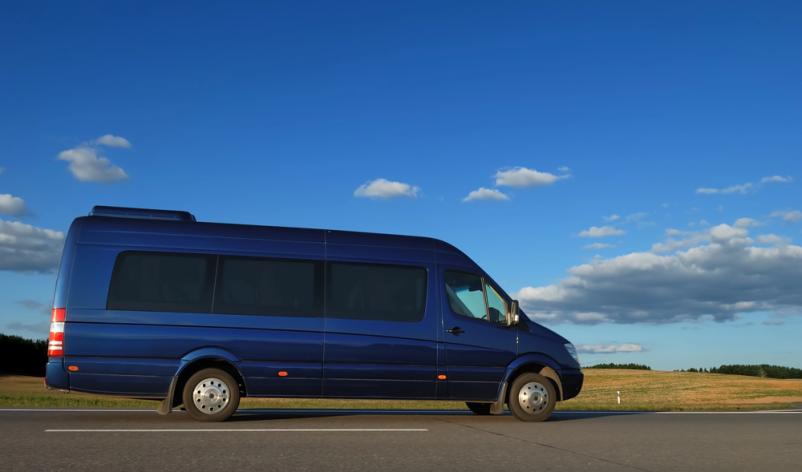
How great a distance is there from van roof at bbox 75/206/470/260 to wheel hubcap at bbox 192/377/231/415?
2.01 meters

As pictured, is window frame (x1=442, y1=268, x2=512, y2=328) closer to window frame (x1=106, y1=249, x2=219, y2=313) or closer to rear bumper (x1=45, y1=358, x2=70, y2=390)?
window frame (x1=106, y1=249, x2=219, y2=313)

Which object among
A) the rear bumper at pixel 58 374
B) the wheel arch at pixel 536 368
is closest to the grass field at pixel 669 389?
the wheel arch at pixel 536 368

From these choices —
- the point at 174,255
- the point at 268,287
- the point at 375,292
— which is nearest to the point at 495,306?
the point at 375,292

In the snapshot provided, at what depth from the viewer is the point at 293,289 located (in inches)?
435

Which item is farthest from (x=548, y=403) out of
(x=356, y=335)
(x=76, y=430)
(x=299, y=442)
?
(x=76, y=430)

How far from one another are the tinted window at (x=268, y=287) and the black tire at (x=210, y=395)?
34.6 inches

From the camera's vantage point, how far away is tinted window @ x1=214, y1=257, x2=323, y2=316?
10844 mm

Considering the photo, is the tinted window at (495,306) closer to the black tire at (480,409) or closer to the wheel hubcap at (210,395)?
the black tire at (480,409)

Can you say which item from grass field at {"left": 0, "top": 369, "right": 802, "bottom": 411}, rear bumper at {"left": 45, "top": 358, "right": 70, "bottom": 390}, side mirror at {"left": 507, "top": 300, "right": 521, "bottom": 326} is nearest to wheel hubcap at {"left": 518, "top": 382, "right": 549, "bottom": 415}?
side mirror at {"left": 507, "top": 300, "right": 521, "bottom": 326}

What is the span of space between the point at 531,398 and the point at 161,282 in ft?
17.7

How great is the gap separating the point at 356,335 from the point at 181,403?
8.11 ft

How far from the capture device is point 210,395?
415 inches

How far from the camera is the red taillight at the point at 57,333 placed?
10.3 m

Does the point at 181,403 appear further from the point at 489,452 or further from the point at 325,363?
the point at 489,452
